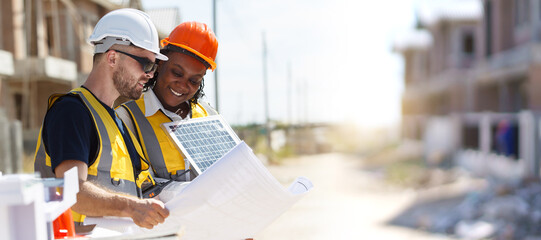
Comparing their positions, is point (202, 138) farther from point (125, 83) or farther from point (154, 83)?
point (125, 83)

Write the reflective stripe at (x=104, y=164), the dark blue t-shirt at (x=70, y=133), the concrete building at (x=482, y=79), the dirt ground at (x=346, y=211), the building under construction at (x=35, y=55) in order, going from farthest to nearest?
1. the concrete building at (x=482, y=79)
2. the building under construction at (x=35, y=55)
3. the dirt ground at (x=346, y=211)
4. the reflective stripe at (x=104, y=164)
5. the dark blue t-shirt at (x=70, y=133)

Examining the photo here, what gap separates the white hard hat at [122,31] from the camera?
1.85 m

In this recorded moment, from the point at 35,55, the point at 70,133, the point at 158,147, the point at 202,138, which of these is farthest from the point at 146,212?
the point at 35,55

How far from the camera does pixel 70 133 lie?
1.63 m

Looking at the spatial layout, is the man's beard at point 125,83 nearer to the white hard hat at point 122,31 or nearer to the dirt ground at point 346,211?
the white hard hat at point 122,31

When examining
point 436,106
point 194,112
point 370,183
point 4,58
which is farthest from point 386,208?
point 436,106

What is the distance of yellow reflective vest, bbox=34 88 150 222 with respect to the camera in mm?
1741

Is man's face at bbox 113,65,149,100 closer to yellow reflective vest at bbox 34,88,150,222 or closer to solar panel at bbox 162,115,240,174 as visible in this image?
yellow reflective vest at bbox 34,88,150,222

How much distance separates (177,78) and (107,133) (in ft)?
1.67

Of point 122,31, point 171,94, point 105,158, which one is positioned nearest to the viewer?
point 105,158

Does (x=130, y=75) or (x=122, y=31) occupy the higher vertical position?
(x=122, y=31)

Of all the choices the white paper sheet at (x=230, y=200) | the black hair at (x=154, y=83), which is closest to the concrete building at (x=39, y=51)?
the black hair at (x=154, y=83)

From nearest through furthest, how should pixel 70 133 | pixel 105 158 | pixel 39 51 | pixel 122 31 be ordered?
1. pixel 70 133
2. pixel 105 158
3. pixel 122 31
4. pixel 39 51

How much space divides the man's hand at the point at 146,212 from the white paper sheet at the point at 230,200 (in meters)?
0.04
